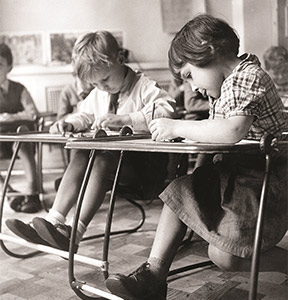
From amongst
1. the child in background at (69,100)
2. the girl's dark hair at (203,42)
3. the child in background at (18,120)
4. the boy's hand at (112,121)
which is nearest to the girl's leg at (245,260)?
the girl's dark hair at (203,42)

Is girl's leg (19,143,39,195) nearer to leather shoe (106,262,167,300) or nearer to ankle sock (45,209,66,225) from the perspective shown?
ankle sock (45,209,66,225)

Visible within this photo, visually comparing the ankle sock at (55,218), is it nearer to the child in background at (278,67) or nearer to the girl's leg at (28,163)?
the girl's leg at (28,163)

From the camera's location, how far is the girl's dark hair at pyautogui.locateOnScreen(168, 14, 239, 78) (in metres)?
1.24

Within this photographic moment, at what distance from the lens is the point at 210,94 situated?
4.33 ft

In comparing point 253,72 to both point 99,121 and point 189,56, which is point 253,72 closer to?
point 189,56

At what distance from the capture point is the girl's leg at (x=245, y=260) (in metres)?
1.14

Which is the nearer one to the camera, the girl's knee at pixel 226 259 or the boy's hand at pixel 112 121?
the girl's knee at pixel 226 259

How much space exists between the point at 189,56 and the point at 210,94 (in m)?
0.14

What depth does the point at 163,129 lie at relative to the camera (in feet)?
3.89

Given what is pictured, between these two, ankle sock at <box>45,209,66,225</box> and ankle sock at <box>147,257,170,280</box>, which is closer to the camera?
ankle sock at <box>147,257,170,280</box>

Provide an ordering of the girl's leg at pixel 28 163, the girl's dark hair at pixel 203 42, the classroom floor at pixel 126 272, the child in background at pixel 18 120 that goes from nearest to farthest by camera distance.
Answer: the girl's dark hair at pixel 203 42 < the classroom floor at pixel 126 272 < the child in background at pixel 18 120 < the girl's leg at pixel 28 163

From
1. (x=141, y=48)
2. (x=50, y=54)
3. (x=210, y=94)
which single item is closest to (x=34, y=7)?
(x=50, y=54)

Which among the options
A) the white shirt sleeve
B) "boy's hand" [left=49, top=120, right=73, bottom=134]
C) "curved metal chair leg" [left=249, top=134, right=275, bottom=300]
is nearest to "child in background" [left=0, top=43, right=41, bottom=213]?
the white shirt sleeve

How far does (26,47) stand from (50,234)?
3231 mm
